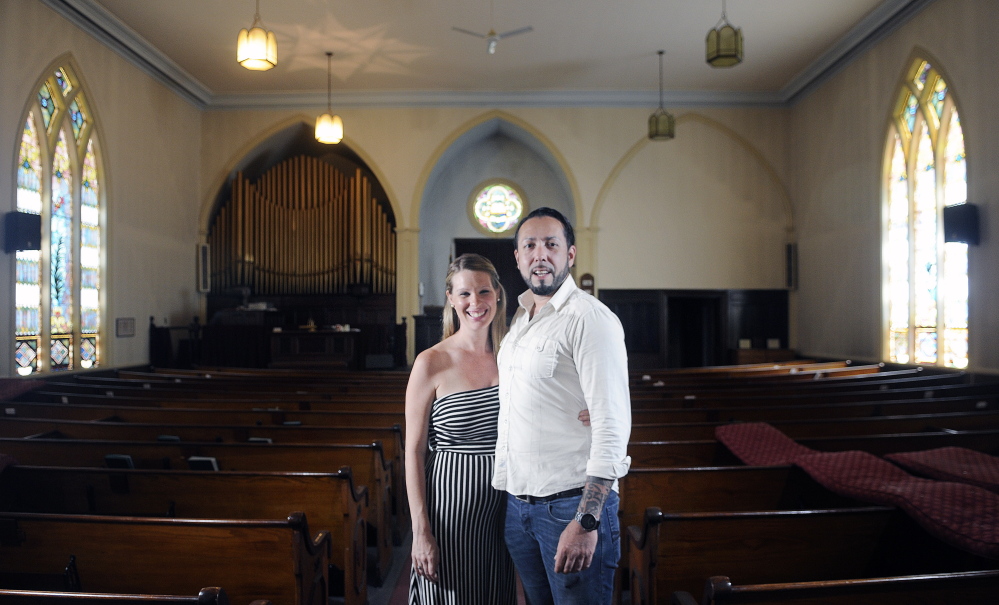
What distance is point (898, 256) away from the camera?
27.7 ft

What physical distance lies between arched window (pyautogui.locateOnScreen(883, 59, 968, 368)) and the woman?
23.6 feet

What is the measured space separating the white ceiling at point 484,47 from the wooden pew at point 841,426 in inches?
222

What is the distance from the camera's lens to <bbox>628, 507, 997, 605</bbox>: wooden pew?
6.48ft

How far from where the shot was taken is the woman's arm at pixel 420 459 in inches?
62.6

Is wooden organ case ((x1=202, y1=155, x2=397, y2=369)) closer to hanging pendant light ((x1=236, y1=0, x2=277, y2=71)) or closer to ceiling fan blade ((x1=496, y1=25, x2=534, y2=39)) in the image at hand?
ceiling fan blade ((x1=496, y1=25, x2=534, y2=39))

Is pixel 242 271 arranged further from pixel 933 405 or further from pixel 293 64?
pixel 933 405

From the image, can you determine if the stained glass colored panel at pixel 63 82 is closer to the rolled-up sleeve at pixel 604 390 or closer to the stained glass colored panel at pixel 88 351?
the stained glass colored panel at pixel 88 351

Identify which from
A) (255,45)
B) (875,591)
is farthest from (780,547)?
(255,45)

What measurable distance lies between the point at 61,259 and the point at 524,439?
26.8ft

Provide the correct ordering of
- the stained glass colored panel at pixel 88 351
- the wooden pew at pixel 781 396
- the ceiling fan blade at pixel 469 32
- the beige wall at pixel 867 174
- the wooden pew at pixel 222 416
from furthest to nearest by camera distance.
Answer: the ceiling fan blade at pixel 469 32 < the stained glass colored panel at pixel 88 351 < the beige wall at pixel 867 174 < the wooden pew at pixel 781 396 < the wooden pew at pixel 222 416

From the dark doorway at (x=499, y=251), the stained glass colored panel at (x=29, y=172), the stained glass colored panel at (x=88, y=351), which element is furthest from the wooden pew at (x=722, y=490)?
the dark doorway at (x=499, y=251)

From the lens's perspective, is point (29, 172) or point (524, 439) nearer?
point (524, 439)

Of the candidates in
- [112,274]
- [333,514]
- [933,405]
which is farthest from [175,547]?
[112,274]

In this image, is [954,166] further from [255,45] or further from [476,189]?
[476,189]
